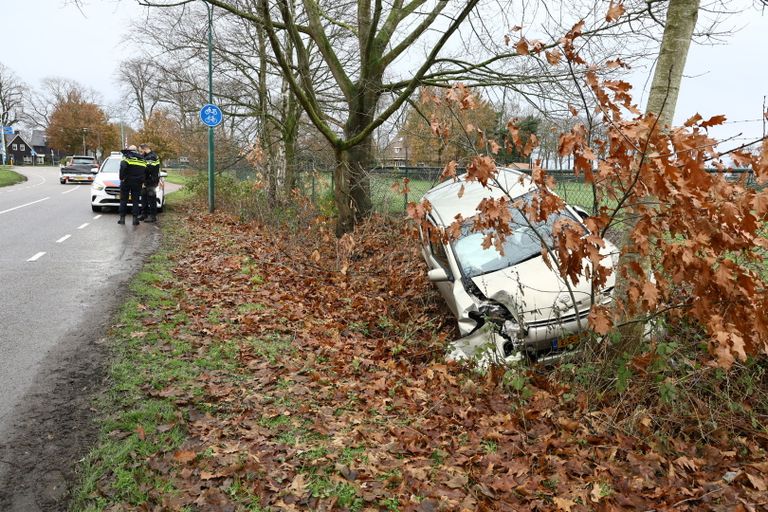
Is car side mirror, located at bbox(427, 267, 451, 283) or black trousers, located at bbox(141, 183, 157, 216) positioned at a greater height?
black trousers, located at bbox(141, 183, 157, 216)

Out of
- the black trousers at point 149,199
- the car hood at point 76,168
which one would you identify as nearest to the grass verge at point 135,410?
the black trousers at point 149,199

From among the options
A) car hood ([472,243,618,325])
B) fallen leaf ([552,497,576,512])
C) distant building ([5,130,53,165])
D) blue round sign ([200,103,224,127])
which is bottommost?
fallen leaf ([552,497,576,512])

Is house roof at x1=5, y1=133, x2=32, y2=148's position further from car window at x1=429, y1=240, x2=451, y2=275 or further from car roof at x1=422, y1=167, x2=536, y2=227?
car window at x1=429, y1=240, x2=451, y2=275

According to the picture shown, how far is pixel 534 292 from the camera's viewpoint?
556cm

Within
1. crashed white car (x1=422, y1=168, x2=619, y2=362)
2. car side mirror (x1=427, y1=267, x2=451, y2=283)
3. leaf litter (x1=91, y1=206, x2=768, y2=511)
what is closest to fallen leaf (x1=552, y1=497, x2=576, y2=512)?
leaf litter (x1=91, y1=206, x2=768, y2=511)

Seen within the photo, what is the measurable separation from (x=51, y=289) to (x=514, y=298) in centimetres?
621

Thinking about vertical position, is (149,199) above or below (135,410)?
above

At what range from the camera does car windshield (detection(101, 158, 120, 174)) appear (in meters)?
17.0

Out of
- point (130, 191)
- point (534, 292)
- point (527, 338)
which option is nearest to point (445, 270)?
point (534, 292)

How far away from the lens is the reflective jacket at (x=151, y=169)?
47.6ft

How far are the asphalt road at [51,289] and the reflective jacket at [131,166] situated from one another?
1.25 meters

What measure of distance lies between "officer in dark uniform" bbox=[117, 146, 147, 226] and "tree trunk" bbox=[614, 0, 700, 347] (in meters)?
12.4

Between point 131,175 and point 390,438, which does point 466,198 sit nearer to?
point 390,438

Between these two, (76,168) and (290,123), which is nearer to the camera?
(290,123)
